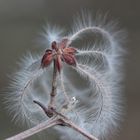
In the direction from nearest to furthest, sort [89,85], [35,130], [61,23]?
[35,130] → [89,85] → [61,23]

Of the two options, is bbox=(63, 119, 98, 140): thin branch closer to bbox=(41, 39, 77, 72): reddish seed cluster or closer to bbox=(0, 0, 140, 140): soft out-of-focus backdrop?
bbox=(41, 39, 77, 72): reddish seed cluster

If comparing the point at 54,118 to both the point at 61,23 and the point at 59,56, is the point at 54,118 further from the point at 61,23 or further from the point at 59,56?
the point at 61,23

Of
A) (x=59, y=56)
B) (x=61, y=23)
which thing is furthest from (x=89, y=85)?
(x=61, y=23)

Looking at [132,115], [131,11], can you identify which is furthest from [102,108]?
[131,11]

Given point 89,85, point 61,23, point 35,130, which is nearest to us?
point 35,130

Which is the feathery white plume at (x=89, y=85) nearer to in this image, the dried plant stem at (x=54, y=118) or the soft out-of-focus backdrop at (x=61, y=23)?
the dried plant stem at (x=54, y=118)

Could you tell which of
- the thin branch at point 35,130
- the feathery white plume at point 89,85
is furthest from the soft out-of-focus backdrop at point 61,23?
the thin branch at point 35,130

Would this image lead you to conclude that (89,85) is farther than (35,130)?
Yes
